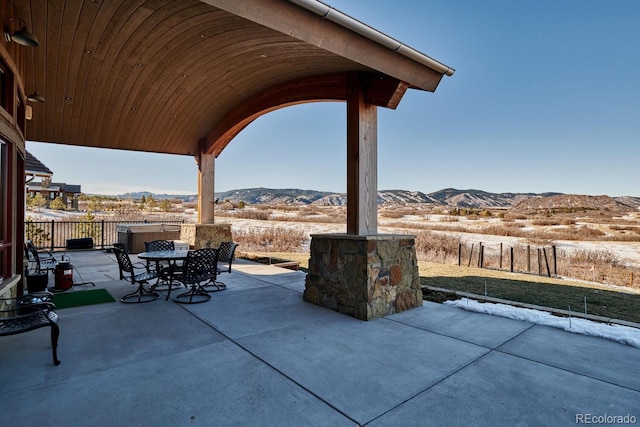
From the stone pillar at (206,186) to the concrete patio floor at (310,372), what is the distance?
14.7 ft

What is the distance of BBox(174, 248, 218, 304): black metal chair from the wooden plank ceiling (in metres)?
2.76

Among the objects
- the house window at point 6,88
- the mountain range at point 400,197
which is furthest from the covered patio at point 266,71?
the mountain range at point 400,197

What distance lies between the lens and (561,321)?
368 cm

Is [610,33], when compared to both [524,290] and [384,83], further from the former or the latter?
[384,83]

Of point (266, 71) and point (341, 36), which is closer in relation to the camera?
point (341, 36)

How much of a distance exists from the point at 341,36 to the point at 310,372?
3169mm

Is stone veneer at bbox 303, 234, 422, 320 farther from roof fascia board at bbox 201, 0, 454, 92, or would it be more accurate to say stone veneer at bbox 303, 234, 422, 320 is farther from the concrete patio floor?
roof fascia board at bbox 201, 0, 454, 92

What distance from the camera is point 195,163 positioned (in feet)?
28.2

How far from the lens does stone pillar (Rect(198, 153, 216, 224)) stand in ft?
27.2

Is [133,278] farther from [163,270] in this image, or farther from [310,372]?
[310,372]

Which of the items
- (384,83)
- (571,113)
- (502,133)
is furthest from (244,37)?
(502,133)

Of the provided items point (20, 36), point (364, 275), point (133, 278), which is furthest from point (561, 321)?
point (20, 36)

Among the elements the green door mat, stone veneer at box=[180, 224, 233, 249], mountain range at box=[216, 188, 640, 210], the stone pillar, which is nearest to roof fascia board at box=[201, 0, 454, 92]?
the green door mat

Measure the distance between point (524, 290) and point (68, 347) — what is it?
20.9 ft
